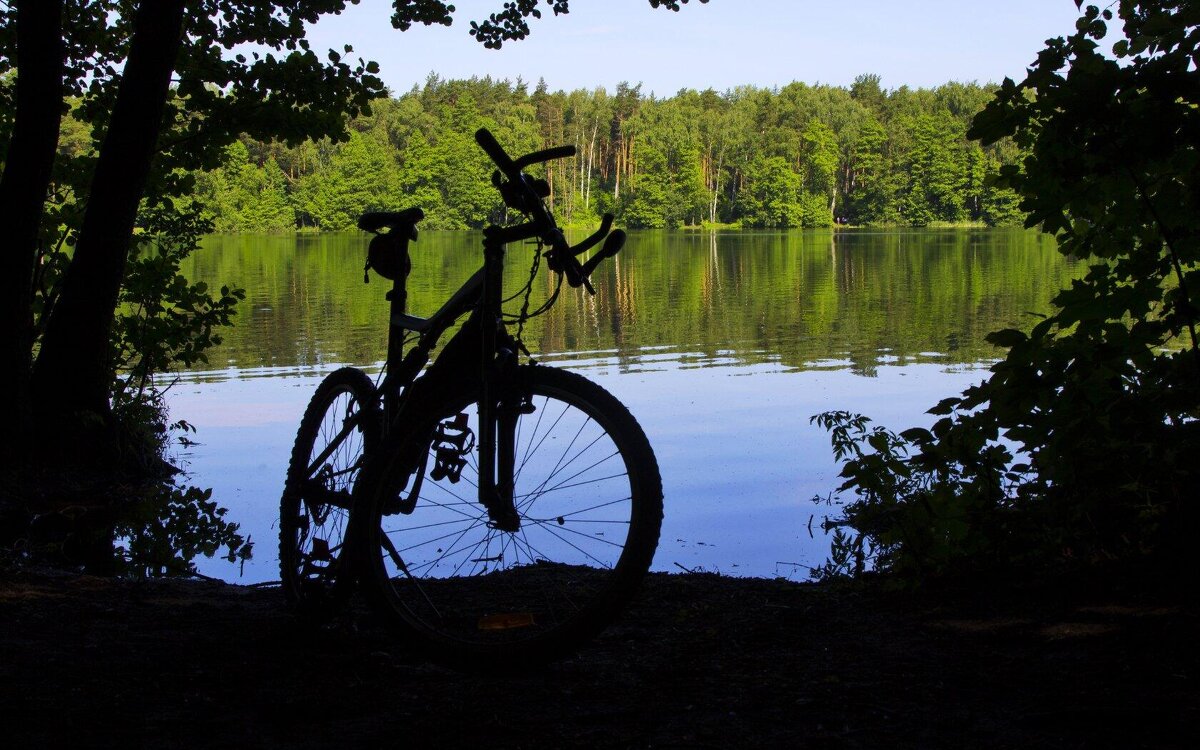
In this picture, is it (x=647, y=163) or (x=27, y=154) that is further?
(x=647, y=163)

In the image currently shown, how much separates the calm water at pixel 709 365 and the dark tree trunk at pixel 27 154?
193 cm

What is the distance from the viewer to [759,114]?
119 m

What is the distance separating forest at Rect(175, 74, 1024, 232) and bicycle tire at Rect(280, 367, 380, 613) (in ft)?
270

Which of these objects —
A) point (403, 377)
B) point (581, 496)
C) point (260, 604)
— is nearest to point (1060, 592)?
point (403, 377)

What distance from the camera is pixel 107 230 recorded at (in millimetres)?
7625

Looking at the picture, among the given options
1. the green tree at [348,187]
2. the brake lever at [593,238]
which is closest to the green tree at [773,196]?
the green tree at [348,187]

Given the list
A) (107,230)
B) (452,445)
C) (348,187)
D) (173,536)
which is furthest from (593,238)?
(348,187)

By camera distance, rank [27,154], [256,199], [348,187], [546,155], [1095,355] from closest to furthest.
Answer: [546,155] < [1095,355] < [27,154] < [348,187] < [256,199]

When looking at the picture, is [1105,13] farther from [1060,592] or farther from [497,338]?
[497,338]

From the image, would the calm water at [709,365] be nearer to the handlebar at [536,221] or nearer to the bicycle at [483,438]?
the bicycle at [483,438]

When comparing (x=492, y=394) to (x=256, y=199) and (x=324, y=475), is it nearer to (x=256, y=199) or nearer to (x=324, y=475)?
(x=324, y=475)

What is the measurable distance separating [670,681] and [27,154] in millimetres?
5804

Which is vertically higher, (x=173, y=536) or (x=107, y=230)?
(x=107, y=230)

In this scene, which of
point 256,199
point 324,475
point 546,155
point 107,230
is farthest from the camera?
point 256,199
